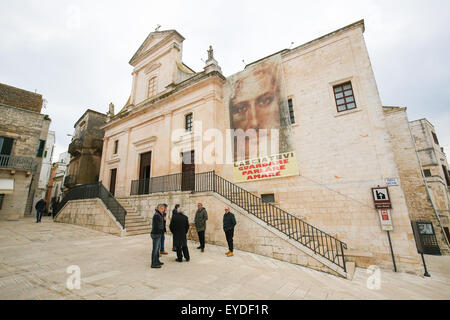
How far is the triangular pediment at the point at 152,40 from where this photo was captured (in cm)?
1519

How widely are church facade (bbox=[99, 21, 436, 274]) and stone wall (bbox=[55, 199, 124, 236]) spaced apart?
1.69 m

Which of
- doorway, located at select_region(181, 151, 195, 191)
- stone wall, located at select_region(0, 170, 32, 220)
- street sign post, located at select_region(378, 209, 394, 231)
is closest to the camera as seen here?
street sign post, located at select_region(378, 209, 394, 231)

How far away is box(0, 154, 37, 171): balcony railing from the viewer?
1400 centimetres

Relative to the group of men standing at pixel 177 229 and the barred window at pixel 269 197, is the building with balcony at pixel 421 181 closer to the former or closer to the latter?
the barred window at pixel 269 197

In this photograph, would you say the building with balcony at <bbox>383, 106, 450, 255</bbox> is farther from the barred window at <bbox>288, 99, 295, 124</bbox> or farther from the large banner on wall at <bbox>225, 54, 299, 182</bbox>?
the large banner on wall at <bbox>225, 54, 299, 182</bbox>

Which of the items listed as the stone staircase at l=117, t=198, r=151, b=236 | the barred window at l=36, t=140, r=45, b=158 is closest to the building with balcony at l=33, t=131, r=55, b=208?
the barred window at l=36, t=140, r=45, b=158

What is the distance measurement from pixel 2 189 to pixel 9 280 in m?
14.8

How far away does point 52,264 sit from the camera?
470 centimetres

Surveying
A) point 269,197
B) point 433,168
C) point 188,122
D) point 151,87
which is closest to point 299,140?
point 269,197

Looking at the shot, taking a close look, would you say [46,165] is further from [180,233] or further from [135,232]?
[180,233]

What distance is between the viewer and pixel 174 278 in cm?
396

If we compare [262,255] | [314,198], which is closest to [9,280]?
[262,255]

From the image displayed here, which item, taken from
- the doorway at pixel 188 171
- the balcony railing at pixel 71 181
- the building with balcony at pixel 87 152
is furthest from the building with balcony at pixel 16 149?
the doorway at pixel 188 171

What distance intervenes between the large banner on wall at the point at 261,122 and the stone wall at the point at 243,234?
2.66m
